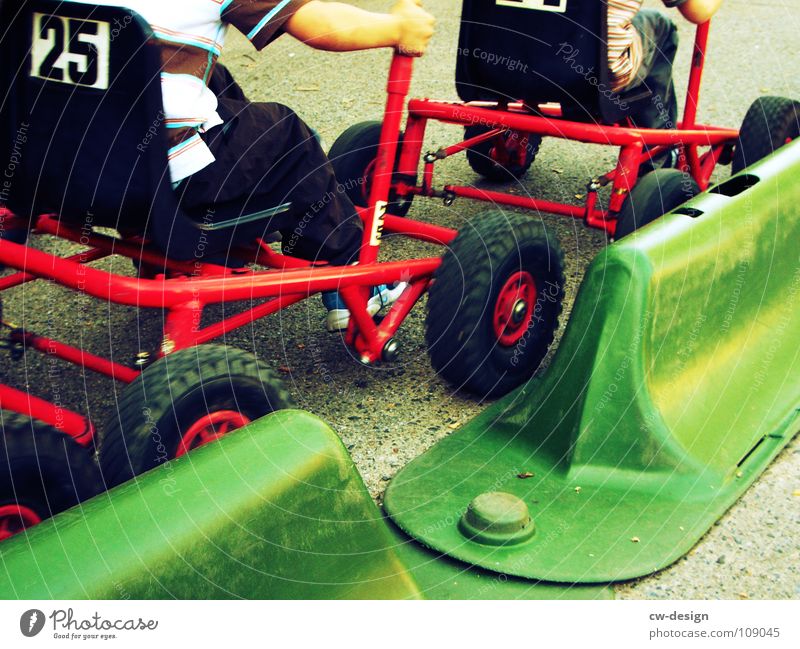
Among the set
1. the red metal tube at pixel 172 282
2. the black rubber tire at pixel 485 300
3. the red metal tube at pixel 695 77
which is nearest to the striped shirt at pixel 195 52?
the red metal tube at pixel 172 282

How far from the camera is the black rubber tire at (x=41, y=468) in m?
1.79

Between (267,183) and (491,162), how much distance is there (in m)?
1.87

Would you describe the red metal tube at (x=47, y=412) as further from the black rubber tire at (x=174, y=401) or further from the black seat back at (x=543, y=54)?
the black seat back at (x=543, y=54)

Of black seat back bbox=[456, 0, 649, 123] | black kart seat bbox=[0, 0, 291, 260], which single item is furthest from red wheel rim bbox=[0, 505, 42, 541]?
black seat back bbox=[456, 0, 649, 123]

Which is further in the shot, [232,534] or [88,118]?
[88,118]

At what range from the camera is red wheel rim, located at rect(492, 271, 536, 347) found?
2.74 meters

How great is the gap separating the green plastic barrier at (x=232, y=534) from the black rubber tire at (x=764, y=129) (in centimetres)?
244

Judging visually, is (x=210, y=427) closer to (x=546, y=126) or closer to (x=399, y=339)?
(x=399, y=339)

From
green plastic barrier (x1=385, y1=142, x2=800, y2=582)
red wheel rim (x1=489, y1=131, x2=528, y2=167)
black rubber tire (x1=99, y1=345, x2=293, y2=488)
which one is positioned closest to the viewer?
black rubber tire (x1=99, y1=345, x2=293, y2=488)

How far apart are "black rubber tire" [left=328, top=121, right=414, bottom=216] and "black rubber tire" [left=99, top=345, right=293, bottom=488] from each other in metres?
1.41

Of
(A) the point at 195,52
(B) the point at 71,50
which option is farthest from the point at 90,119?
(A) the point at 195,52

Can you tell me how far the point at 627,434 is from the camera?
2295 mm

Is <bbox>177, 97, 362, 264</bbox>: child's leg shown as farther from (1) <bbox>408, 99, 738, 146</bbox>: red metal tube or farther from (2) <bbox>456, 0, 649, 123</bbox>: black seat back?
(2) <bbox>456, 0, 649, 123</bbox>: black seat back

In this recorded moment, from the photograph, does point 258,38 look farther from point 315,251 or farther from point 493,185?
point 493,185
